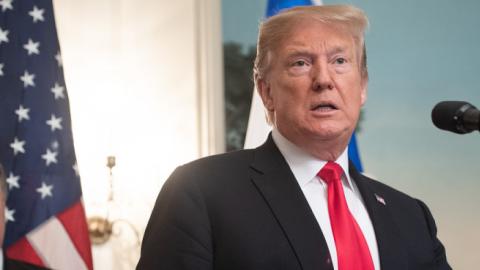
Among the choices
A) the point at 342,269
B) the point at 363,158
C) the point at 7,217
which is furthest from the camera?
the point at 363,158

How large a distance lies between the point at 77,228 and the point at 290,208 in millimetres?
1570

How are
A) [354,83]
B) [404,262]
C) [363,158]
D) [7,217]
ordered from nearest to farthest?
1. [404,262]
2. [354,83]
3. [7,217]
4. [363,158]

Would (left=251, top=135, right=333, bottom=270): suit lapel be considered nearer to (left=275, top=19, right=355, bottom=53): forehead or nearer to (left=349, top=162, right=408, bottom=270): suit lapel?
(left=349, top=162, right=408, bottom=270): suit lapel

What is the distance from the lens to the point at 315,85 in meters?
1.73

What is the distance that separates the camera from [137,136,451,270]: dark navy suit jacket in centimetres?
150

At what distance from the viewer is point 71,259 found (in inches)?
111

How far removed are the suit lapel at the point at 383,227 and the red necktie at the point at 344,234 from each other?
0.07m

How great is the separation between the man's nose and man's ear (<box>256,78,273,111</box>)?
0.20m

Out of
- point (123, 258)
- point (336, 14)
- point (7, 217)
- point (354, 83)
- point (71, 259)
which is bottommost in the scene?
point (123, 258)

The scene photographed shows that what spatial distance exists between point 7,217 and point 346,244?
1.73 meters

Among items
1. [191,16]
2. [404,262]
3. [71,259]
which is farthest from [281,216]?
[191,16]

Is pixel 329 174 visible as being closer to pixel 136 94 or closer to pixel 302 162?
pixel 302 162

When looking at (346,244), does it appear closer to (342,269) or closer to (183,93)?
(342,269)

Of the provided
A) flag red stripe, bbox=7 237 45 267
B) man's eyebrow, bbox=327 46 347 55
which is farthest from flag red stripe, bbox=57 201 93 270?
man's eyebrow, bbox=327 46 347 55
